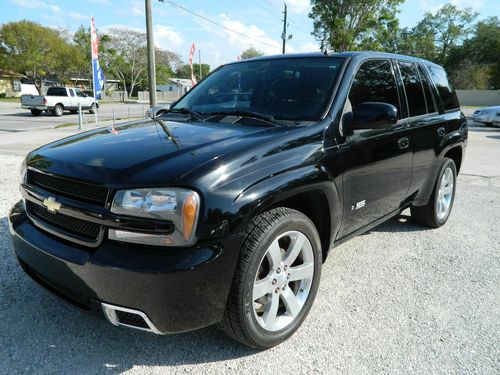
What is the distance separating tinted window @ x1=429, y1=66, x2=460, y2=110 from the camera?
4.39m

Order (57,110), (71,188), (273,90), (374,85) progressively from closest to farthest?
(71,188), (273,90), (374,85), (57,110)

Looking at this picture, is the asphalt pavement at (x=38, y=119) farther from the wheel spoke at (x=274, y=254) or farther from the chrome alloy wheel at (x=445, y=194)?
the wheel spoke at (x=274, y=254)

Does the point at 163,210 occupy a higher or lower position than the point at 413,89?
lower

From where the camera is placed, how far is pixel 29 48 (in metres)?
45.9

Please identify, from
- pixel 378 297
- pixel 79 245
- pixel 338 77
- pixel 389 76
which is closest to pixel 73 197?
pixel 79 245

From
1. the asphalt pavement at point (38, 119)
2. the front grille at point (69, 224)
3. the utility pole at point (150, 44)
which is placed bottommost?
the asphalt pavement at point (38, 119)

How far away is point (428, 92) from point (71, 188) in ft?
11.4

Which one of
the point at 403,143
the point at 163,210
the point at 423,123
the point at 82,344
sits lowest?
the point at 82,344

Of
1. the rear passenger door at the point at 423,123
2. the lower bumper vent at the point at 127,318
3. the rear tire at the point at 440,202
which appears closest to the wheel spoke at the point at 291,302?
the lower bumper vent at the point at 127,318

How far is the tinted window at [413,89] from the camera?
3.76 meters

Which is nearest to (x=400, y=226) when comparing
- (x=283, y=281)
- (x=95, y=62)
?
(x=283, y=281)

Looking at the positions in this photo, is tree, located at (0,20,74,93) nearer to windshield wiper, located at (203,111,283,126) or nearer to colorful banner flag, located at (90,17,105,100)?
colorful banner flag, located at (90,17,105,100)

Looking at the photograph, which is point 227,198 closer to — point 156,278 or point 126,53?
point 156,278

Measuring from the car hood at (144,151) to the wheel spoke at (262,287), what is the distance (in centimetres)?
75
